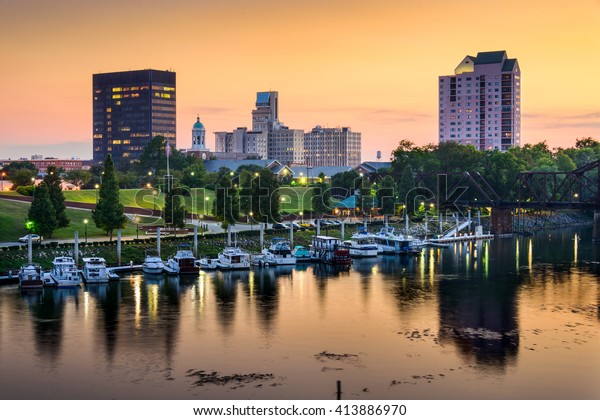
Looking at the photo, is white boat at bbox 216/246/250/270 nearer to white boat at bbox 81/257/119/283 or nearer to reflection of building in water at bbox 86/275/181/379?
reflection of building in water at bbox 86/275/181/379

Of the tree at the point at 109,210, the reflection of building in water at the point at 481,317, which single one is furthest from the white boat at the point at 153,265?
the reflection of building in water at the point at 481,317

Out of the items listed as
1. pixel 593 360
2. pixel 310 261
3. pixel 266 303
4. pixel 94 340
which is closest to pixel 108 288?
pixel 266 303

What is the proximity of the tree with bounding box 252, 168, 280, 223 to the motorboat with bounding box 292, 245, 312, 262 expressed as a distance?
44.9 ft

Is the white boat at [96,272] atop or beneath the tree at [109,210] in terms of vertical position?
beneath

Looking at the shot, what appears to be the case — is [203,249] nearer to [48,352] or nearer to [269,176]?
[269,176]

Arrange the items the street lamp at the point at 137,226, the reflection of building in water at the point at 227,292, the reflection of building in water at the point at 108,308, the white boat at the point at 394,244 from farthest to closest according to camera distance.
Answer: the white boat at the point at 394,244, the street lamp at the point at 137,226, the reflection of building in water at the point at 227,292, the reflection of building in water at the point at 108,308

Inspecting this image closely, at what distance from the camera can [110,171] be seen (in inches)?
4392

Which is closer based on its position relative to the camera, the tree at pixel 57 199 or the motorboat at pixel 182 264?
the motorboat at pixel 182 264

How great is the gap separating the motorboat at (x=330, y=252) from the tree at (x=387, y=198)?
48278 millimetres

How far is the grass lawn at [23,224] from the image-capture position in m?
106

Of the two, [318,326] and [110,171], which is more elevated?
[110,171]

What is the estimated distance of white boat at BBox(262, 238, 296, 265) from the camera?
107000 millimetres

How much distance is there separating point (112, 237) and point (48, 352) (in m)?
53.4

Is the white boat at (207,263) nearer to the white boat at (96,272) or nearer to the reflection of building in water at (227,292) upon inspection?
the reflection of building in water at (227,292)
